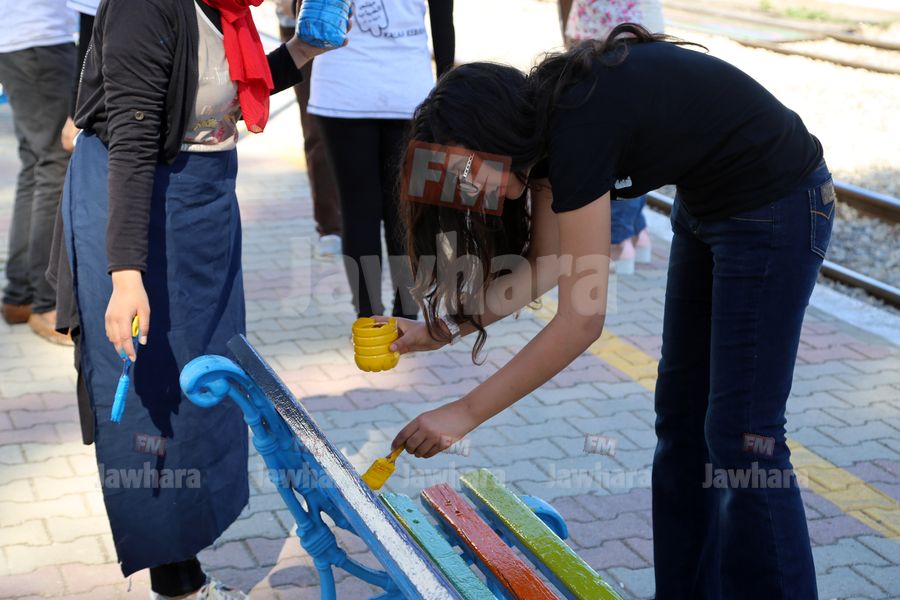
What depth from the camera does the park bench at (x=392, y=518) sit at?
1.92m

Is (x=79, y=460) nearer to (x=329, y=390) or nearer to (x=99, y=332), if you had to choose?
(x=329, y=390)

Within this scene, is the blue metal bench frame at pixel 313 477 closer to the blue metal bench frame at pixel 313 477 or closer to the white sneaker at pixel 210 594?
the blue metal bench frame at pixel 313 477

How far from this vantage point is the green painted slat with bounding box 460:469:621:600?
2.46 m

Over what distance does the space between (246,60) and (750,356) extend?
1322 millimetres

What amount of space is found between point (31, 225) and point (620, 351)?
8.76 ft

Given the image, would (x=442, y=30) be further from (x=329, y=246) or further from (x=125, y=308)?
(x=125, y=308)

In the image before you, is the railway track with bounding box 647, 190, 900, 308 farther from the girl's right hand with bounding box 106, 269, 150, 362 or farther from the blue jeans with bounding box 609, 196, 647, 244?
the girl's right hand with bounding box 106, 269, 150, 362

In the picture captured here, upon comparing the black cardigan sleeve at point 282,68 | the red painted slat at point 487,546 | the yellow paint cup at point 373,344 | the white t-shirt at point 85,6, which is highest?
the white t-shirt at point 85,6

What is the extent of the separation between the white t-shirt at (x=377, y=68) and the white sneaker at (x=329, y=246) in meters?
1.79

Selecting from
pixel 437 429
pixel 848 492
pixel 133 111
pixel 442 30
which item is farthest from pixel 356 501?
pixel 442 30

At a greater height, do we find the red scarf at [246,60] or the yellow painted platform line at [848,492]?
the red scarf at [246,60]

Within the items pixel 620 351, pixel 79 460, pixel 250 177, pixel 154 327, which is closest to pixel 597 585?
pixel 154 327

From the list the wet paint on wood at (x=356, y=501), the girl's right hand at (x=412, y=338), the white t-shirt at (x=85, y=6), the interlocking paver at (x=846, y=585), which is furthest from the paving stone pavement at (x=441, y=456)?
the white t-shirt at (x=85, y=6)

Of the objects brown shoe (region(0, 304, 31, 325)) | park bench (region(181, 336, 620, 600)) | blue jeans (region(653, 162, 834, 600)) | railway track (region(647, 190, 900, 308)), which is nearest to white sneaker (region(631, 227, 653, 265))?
railway track (region(647, 190, 900, 308))
